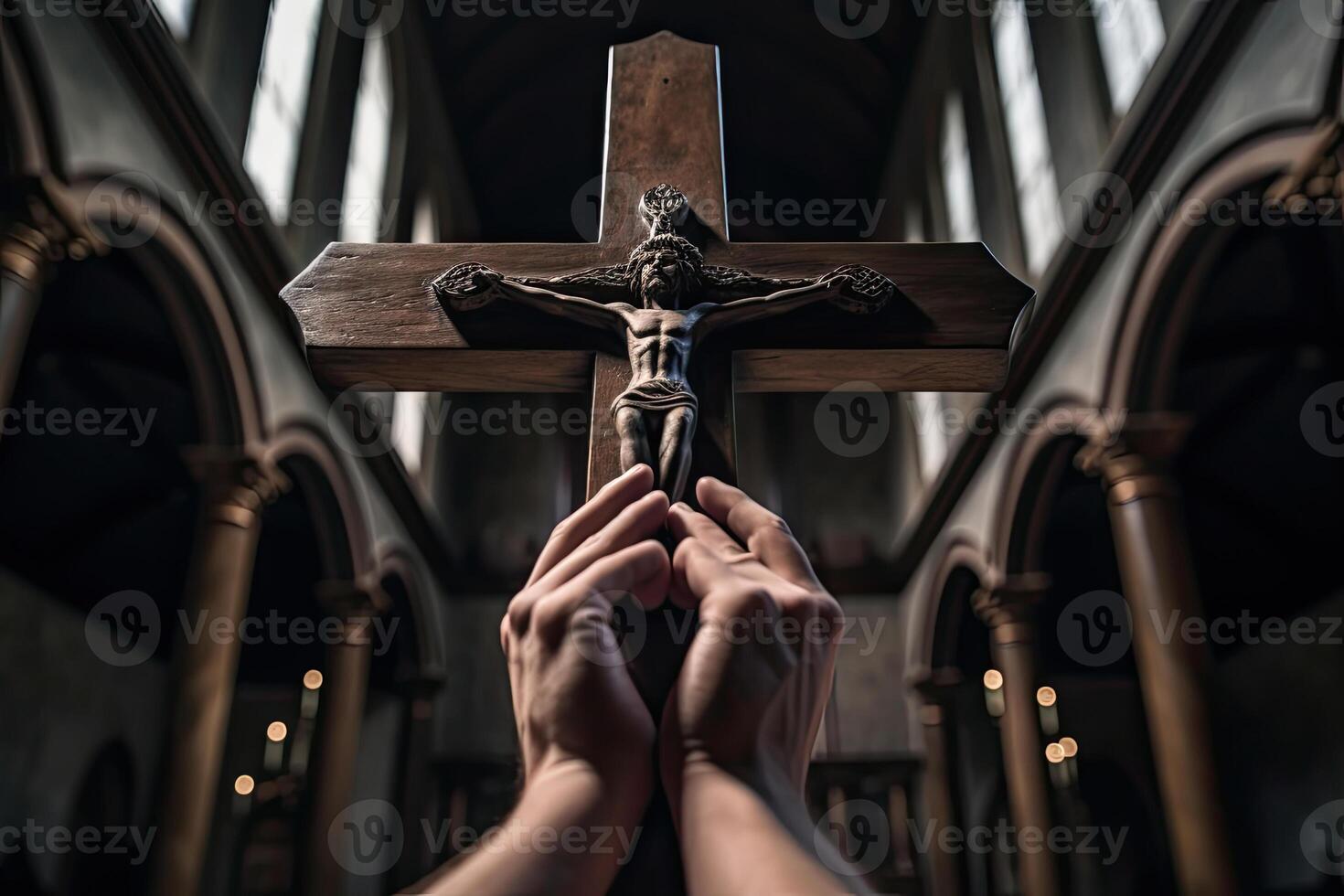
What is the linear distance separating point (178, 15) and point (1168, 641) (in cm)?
691

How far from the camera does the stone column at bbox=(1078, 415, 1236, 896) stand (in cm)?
545

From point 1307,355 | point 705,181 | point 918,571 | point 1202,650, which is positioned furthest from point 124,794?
point 1307,355

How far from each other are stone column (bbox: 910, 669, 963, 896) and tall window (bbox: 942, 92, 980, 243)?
478 cm

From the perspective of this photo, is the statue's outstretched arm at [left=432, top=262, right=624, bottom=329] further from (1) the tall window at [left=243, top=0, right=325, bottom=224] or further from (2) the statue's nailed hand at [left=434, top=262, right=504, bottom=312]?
(1) the tall window at [left=243, top=0, right=325, bottom=224]

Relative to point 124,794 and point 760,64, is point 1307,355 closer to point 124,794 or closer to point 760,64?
point 760,64

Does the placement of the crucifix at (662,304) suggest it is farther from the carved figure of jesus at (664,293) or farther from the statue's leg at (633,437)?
the statue's leg at (633,437)

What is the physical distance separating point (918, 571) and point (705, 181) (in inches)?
410

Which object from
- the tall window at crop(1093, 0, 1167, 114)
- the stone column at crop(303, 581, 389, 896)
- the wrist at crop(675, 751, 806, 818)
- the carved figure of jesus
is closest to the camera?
the wrist at crop(675, 751, 806, 818)

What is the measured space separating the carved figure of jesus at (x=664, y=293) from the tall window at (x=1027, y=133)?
6.29 m

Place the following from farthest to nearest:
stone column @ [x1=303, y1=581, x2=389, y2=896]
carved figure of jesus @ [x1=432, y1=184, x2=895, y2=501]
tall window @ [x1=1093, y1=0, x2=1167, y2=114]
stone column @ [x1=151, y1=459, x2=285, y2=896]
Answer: stone column @ [x1=303, y1=581, x2=389, y2=896], tall window @ [x1=1093, y1=0, x2=1167, y2=114], stone column @ [x1=151, y1=459, x2=285, y2=896], carved figure of jesus @ [x1=432, y1=184, x2=895, y2=501]

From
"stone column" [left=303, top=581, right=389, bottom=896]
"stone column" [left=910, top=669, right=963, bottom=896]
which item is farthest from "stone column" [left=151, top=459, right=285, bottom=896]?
"stone column" [left=910, top=669, right=963, bottom=896]

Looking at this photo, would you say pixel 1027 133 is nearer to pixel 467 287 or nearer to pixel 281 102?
pixel 281 102

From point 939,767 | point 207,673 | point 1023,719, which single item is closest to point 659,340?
point 207,673

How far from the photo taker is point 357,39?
959cm
